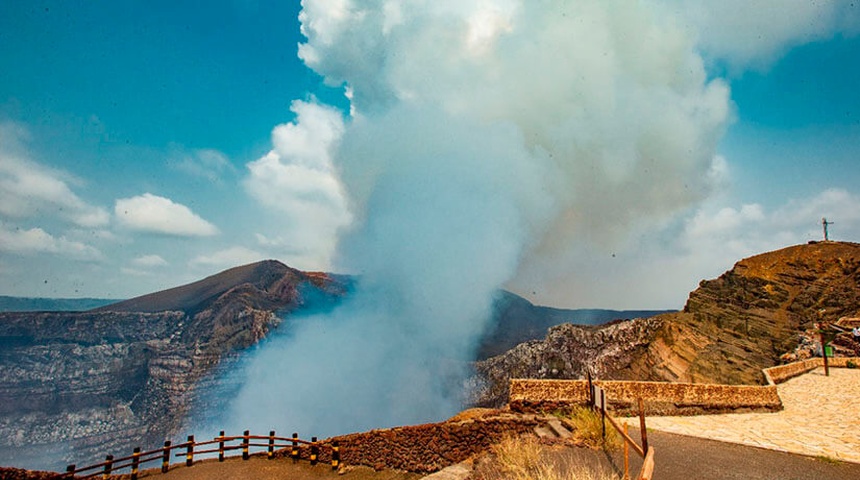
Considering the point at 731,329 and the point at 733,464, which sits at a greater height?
the point at 731,329

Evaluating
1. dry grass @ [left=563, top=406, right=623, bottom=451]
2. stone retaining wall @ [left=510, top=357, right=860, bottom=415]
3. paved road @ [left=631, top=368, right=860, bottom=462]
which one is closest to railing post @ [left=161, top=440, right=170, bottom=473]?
stone retaining wall @ [left=510, top=357, right=860, bottom=415]

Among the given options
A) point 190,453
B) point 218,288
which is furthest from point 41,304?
point 190,453

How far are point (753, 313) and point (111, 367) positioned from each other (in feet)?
282

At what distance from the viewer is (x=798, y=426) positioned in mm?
10656

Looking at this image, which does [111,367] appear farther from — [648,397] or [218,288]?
[648,397]

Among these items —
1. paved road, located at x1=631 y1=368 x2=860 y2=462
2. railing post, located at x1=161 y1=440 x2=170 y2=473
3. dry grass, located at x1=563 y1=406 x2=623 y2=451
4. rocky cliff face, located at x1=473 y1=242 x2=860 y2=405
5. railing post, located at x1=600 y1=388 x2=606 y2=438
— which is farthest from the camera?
rocky cliff face, located at x1=473 y1=242 x2=860 y2=405

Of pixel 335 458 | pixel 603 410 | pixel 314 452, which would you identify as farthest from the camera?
pixel 314 452

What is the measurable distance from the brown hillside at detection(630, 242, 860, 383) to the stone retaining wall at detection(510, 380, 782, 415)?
460 inches

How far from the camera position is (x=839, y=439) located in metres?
9.23

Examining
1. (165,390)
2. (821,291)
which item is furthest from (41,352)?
(821,291)

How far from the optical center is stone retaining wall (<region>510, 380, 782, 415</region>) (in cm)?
1215

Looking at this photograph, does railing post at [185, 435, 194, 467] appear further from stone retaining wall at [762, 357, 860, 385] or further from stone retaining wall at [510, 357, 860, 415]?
stone retaining wall at [762, 357, 860, 385]

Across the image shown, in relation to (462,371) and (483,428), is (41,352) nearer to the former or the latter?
(462,371)

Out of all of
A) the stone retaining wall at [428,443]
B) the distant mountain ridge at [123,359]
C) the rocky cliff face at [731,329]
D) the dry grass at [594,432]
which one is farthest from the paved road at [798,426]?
the distant mountain ridge at [123,359]
